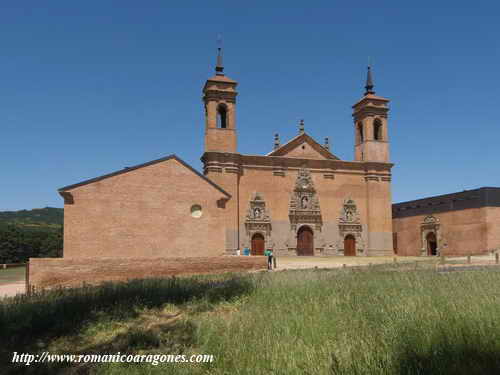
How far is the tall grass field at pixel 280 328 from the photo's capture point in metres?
4.35

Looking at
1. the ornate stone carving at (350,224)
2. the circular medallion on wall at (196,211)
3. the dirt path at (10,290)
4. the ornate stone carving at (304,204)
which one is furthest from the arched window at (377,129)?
the dirt path at (10,290)

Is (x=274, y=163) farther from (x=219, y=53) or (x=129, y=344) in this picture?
(x=129, y=344)

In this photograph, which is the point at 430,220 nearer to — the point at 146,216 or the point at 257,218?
the point at 257,218

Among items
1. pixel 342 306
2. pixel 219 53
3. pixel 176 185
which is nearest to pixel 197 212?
pixel 176 185

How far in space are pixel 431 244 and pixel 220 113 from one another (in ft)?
73.7

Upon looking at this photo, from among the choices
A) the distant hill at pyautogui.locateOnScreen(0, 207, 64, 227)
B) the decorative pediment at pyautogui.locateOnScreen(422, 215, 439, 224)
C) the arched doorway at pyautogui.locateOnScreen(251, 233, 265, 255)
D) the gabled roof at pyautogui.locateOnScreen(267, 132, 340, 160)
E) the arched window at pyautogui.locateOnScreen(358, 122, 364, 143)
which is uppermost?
the arched window at pyautogui.locateOnScreen(358, 122, 364, 143)

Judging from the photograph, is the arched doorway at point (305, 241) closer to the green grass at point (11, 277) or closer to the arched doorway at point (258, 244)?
the arched doorway at point (258, 244)

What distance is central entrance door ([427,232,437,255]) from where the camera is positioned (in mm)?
36597

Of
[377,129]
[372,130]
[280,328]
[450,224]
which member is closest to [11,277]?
[280,328]

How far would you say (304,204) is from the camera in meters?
34.3

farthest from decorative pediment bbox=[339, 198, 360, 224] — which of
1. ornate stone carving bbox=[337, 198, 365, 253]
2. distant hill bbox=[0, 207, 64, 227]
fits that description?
distant hill bbox=[0, 207, 64, 227]

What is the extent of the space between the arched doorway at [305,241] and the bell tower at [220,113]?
8.91 metres

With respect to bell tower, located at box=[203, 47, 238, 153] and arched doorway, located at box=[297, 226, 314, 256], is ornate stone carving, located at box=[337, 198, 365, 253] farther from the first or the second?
bell tower, located at box=[203, 47, 238, 153]

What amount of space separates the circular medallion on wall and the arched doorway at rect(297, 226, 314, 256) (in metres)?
15.7
